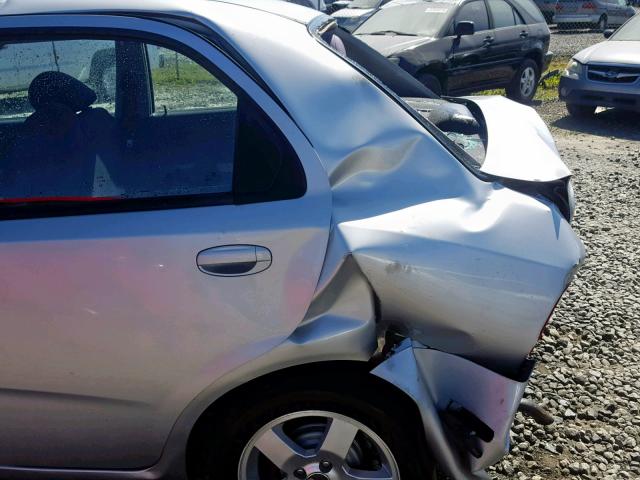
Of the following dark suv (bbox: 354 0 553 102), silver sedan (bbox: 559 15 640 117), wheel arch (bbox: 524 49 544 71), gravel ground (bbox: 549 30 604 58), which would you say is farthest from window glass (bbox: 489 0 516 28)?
gravel ground (bbox: 549 30 604 58)

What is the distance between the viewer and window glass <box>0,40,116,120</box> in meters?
2.13

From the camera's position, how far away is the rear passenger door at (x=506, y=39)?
10289 mm

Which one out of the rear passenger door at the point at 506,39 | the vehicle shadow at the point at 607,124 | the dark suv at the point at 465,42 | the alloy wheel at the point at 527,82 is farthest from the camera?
the alloy wheel at the point at 527,82

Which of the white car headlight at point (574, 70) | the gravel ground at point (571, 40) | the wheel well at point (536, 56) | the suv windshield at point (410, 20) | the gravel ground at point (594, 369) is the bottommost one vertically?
the gravel ground at point (571, 40)

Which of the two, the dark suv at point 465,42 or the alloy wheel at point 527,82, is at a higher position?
the dark suv at point 465,42

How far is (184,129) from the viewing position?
217 cm

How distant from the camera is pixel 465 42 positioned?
9648mm

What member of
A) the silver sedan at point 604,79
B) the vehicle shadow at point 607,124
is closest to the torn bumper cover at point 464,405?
the vehicle shadow at point 607,124

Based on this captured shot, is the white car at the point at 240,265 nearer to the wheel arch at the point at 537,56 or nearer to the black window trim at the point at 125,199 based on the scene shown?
the black window trim at the point at 125,199

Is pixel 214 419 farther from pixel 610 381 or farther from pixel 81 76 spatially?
pixel 610 381

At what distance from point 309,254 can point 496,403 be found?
0.74 m

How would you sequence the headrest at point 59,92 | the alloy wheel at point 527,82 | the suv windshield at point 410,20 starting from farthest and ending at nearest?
the alloy wheel at point 527,82 < the suv windshield at point 410,20 < the headrest at point 59,92

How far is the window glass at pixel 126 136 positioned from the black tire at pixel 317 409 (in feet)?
1.97

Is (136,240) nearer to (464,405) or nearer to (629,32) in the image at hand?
(464,405)
